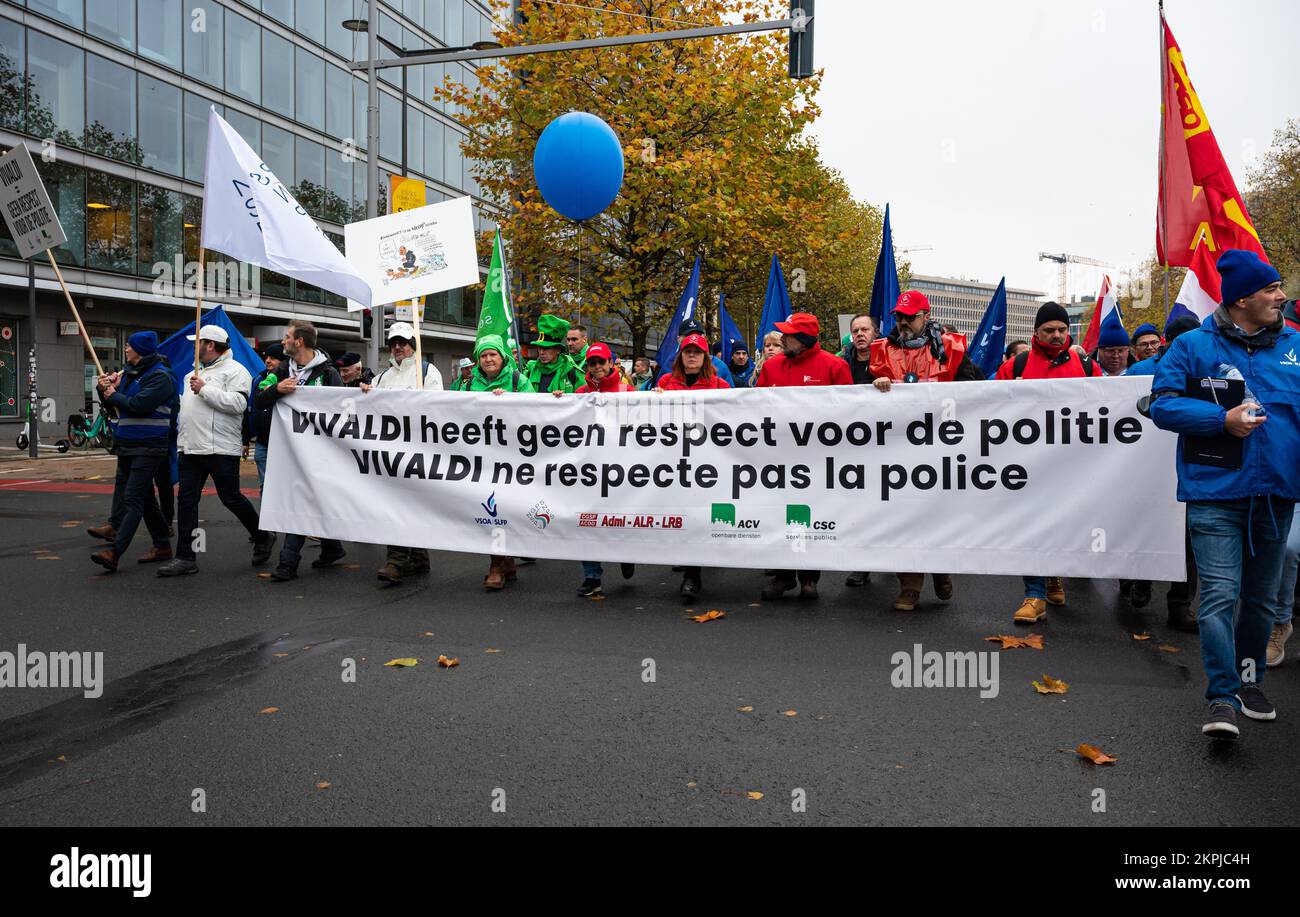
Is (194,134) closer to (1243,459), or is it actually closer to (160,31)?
(160,31)

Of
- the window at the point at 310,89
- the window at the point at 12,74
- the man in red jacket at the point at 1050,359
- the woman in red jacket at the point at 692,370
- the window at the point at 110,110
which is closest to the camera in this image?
the man in red jacket at the point at 1050,359

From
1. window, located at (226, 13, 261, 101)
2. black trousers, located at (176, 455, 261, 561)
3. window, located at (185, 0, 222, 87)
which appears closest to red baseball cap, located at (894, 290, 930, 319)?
black trousers, located at (176, 455, 261, 561)

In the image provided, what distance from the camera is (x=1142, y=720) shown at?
4.71 meters

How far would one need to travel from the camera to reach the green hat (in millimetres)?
9445

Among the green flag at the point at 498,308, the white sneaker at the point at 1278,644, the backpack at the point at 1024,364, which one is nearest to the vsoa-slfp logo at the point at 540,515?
the green flag at the point at 498,308

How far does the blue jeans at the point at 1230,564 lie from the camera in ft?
14.6

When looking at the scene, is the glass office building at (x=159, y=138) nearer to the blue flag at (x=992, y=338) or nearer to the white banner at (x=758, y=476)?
the blue flag at (x=992, y=338)

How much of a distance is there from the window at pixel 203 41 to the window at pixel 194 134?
26.9 inches

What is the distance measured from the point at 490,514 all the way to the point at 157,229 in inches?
1013

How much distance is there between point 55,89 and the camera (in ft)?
84.2

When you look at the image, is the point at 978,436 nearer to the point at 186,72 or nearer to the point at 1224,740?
the point at 1224,740

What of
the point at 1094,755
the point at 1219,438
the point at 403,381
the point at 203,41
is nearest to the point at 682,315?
the point at 403,381

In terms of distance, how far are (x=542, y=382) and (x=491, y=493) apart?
1896 mm
